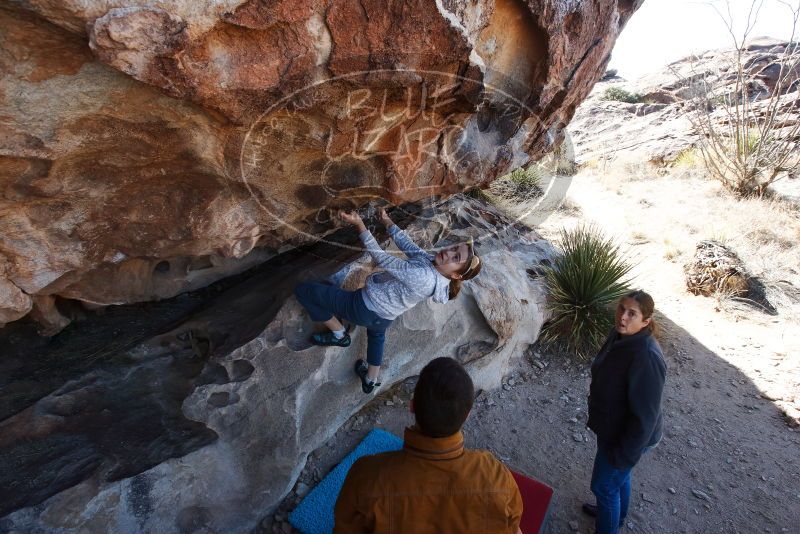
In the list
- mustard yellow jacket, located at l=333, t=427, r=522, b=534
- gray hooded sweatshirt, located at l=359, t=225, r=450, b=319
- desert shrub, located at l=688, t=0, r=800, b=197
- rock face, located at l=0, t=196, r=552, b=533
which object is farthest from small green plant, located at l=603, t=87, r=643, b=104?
mustard yellow jacket, located at l=333, t=427, r=522, b=534

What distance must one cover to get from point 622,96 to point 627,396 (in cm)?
1914

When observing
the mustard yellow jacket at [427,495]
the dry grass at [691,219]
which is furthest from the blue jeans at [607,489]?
the dry grass at [691,219]

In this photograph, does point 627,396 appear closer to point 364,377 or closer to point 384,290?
point 384,290

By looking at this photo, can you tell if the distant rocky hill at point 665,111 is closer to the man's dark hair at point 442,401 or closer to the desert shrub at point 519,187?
the desert shrub at point 519,187

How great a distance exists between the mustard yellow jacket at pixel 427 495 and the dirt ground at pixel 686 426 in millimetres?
1825

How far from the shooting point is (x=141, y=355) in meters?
3.31

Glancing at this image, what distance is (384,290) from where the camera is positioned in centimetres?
283

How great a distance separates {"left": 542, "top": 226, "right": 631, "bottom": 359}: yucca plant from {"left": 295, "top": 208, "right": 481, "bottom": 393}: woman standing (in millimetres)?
2517

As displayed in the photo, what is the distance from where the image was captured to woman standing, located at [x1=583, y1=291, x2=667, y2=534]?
7.84ft

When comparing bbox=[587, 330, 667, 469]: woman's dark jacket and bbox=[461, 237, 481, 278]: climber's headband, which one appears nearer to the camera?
bbox=[587, 330, 667, 469]: woman's dark jacket

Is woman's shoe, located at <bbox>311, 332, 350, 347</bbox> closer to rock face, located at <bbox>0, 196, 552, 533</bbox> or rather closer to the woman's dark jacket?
rock face, located at <bbox>0, 196, 552, 533</bbox>

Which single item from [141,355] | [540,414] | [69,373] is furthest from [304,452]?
[540,414]

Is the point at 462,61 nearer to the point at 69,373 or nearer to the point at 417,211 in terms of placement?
the point at 417,211

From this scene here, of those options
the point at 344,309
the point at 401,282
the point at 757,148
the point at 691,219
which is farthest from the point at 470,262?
the point at 757,148
